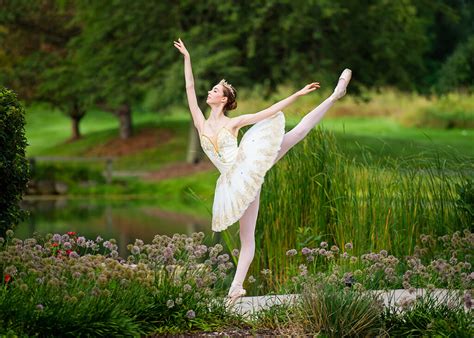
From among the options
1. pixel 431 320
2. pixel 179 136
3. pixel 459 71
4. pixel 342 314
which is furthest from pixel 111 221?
pixel 459 71

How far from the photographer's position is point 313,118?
775cm

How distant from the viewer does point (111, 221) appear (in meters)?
19.7

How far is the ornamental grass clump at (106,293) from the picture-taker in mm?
6055

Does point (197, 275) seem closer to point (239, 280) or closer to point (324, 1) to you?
point (239, 280)

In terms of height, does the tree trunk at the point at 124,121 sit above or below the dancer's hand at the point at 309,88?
below

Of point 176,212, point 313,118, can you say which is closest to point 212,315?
point 313,118

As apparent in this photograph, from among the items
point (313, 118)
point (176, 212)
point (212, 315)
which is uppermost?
point (313, 118)

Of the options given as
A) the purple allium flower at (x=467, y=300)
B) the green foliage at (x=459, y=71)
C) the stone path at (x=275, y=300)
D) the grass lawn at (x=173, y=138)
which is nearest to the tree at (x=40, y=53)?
the grass lawn at (x=173, y=138)

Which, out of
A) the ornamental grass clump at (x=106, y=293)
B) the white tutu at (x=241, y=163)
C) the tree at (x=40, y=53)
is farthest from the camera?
the tree at (x=40, y=53)

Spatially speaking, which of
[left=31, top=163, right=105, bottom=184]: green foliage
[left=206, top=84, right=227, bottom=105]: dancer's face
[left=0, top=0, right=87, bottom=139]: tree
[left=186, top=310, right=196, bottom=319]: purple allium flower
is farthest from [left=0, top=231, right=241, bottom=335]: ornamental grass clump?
[left=0, top=0, right=87, bottom=139]: tree

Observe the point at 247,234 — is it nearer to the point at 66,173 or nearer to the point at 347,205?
the point at 347,205

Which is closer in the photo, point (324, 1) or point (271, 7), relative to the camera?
point (324, 1)

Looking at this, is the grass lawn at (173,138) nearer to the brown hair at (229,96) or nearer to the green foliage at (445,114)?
the green foliage at (445,114)

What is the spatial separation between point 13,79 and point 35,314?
29.1 m
